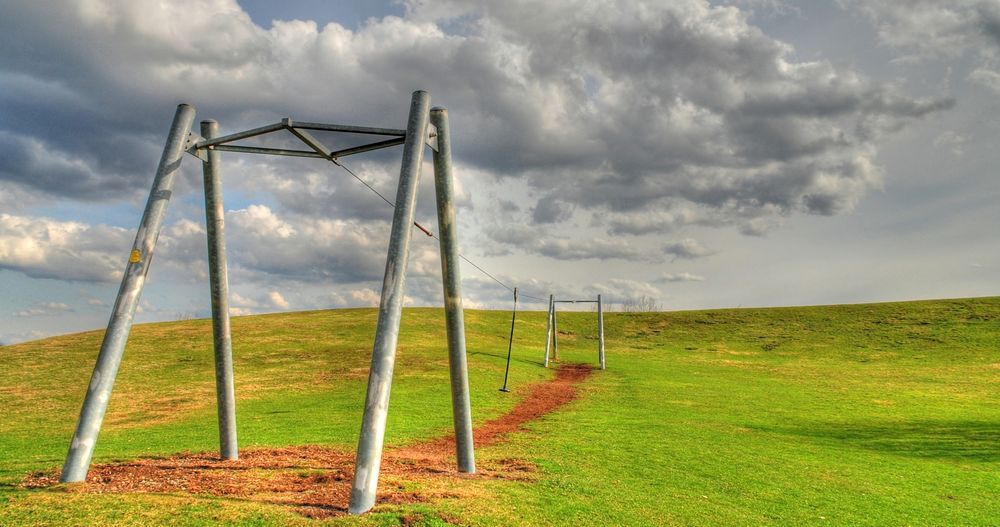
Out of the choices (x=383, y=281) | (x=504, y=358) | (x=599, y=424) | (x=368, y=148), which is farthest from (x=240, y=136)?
(x=504, y=358)

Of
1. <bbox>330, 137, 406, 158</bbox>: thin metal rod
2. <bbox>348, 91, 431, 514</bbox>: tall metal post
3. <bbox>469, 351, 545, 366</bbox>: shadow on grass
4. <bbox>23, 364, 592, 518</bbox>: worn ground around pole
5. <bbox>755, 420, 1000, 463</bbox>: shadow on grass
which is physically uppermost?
<bbox>330, 137, 406, 158</bbox>: thin metal rod

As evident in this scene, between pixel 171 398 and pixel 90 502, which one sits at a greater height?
pixel 90 502

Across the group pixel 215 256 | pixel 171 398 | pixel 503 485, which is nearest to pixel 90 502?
pixel 215 256

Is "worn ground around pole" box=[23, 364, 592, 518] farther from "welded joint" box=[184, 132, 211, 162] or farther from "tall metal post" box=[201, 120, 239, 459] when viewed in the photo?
"welded joint" box=[184, 132, 211, 162]

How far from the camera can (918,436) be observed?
19.6m

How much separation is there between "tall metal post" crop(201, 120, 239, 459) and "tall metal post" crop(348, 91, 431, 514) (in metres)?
4.34

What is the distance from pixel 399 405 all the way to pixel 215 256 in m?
13.9

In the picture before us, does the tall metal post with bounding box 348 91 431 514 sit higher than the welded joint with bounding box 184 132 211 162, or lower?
lower

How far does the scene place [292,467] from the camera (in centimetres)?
1080

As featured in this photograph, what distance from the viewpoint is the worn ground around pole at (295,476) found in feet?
26.7

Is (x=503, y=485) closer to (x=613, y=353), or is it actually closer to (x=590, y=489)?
(x=590, y=489)

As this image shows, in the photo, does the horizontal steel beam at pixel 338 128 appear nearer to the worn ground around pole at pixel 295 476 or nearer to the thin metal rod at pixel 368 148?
the thin metal rod at pixel 368 148

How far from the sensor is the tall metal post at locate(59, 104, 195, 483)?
27.4ft

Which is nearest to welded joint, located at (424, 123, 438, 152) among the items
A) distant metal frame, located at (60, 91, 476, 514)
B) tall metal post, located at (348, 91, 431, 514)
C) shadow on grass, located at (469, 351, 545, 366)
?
distant metal frame, located at (60, 91, 476, 514)
